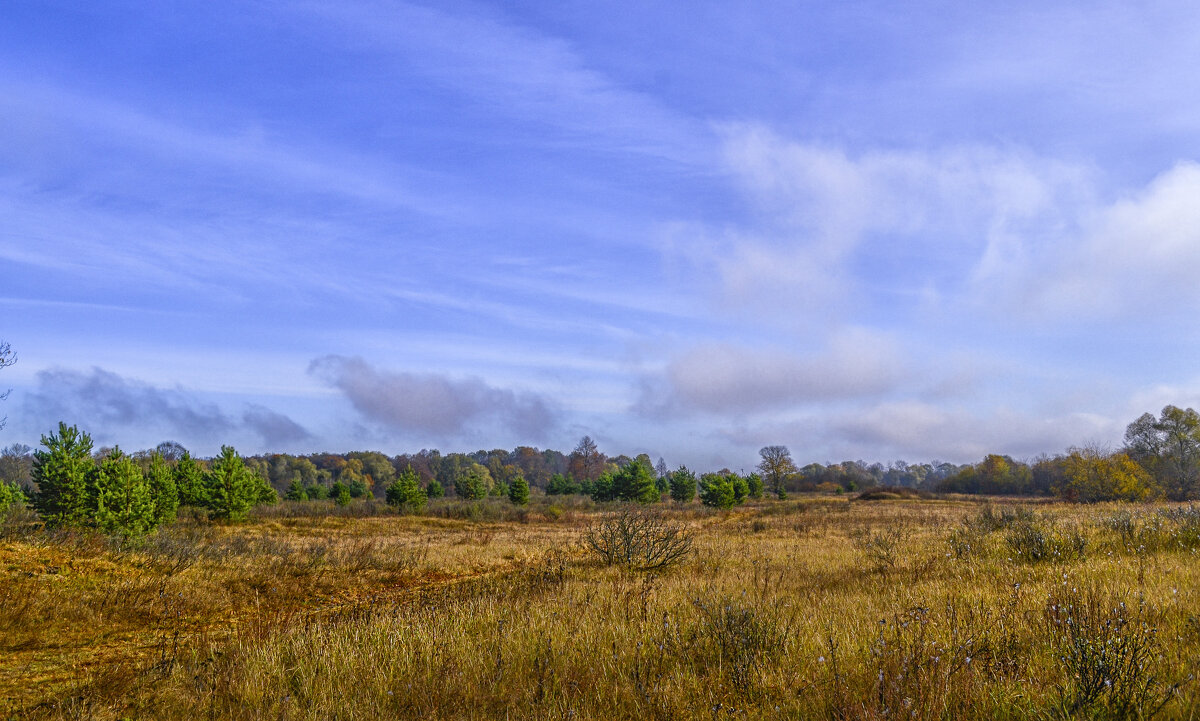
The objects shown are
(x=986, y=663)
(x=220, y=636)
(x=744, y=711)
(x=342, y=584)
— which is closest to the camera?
(x=744, y=711)

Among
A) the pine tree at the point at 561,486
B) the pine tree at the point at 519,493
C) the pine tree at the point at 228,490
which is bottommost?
the pine tree at the point at 561,486

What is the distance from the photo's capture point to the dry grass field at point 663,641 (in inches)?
176

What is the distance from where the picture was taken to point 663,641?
246 inches

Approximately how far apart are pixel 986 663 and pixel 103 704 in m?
7.83

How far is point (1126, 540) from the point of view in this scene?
11828 millimetres

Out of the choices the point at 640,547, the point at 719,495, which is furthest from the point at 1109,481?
Answer: the point at 640,547

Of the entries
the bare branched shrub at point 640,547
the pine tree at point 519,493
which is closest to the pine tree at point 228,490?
the pine tree at point 519,493

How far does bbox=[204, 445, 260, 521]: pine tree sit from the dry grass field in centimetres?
2349

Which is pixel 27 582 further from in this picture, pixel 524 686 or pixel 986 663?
pixel 986 663

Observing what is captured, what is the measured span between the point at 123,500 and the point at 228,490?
13640 millimetres

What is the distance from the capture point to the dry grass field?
4.46 metres

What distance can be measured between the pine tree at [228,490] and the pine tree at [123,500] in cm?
1208

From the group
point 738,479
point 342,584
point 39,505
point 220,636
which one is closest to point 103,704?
point 220,636

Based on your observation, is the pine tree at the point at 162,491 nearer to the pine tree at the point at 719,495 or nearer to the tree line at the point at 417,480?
the tree line at the point at 417,480
